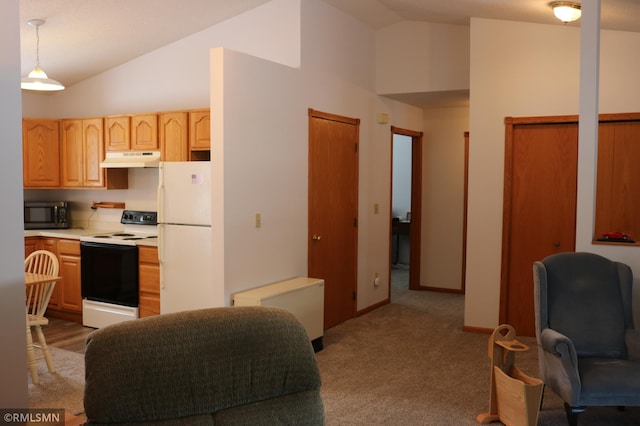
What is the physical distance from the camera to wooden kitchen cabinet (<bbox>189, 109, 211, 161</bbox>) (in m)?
5.42

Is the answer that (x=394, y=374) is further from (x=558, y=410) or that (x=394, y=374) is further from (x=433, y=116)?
(x=433, y=116)

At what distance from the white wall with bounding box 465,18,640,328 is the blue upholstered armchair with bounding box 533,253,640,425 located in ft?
5.91

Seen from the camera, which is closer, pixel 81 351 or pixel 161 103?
pixel 81 351

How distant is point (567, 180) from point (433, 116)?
262cm

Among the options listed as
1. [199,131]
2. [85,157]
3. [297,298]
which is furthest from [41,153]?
[297,298]

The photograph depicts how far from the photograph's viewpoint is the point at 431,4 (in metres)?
5.40

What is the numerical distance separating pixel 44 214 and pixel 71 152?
29.4 inches

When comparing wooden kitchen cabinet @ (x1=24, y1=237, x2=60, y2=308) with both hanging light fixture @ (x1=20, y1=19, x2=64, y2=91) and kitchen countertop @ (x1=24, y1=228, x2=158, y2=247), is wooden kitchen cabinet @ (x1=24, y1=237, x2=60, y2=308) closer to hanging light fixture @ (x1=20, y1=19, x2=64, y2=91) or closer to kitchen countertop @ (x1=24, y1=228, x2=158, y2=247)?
kitchen countertop @ (x1=24, y1=228, x2=158, y2=247)

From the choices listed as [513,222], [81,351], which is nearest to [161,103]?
[81,351]

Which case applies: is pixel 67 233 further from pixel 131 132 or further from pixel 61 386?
pixel 61 386

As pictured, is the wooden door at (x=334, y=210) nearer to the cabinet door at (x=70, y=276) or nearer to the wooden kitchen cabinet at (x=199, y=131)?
the wooden kitchen cabinet at (x=199, y=131)

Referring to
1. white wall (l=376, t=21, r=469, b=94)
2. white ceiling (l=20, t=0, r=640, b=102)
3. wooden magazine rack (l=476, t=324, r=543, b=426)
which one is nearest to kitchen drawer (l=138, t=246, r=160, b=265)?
white ceiling (l=20, t=0, r=640, b=102)

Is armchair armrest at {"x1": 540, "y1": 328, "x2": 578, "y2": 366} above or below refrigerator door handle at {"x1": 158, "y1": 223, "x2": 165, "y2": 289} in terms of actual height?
below

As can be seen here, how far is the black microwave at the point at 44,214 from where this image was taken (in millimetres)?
6418
